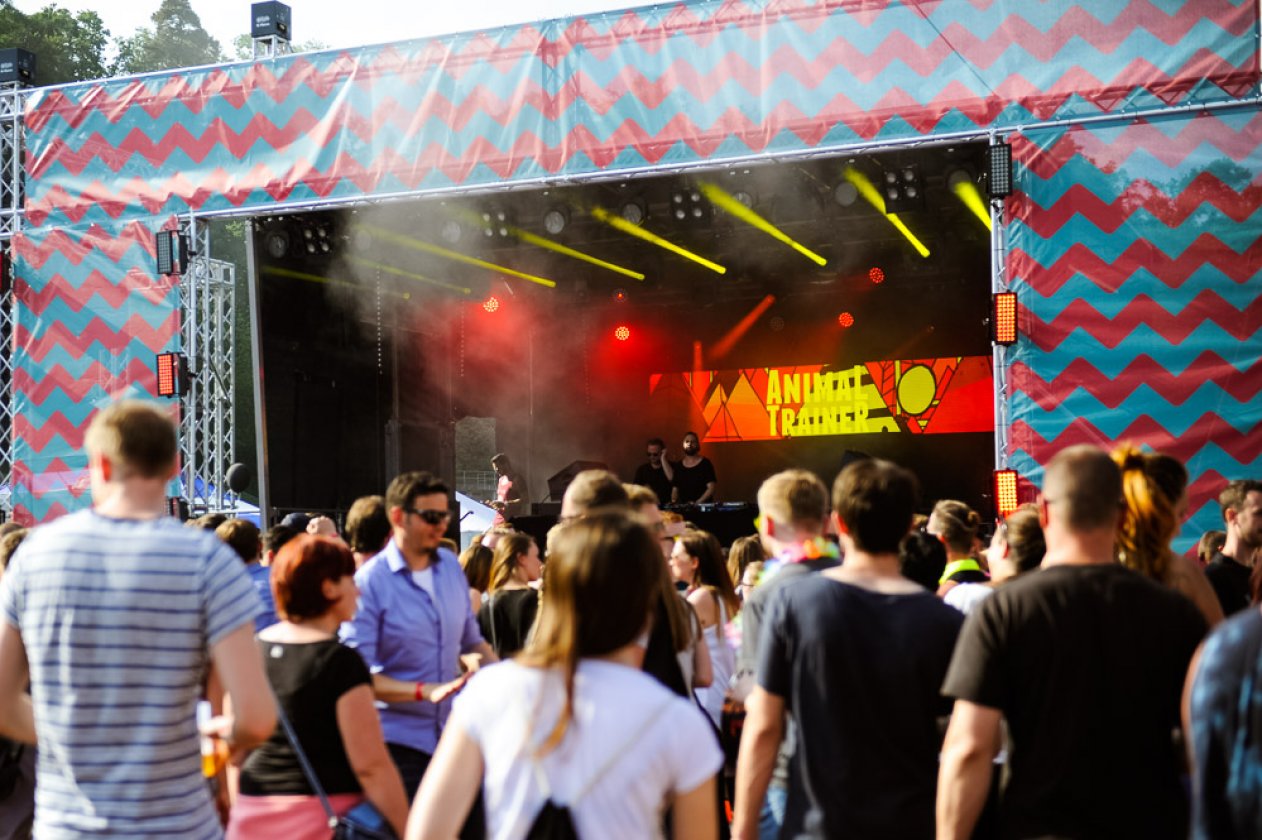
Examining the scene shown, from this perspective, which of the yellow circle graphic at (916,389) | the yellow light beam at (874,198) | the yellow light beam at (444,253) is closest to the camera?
the yellow light beam at (874,198)

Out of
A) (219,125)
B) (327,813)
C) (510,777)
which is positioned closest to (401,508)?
(327,813)

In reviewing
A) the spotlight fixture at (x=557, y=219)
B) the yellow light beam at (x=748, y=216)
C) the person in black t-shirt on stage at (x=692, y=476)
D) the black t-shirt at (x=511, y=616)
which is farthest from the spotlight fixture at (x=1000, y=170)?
the person in black t-shirt on stage at (x=692, y=476)

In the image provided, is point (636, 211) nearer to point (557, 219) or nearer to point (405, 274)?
point (557, 219)

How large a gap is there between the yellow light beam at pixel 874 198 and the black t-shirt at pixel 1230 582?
6.41m

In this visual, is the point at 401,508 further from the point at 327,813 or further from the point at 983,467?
the point at 983,467

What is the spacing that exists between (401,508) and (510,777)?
2.50 metres

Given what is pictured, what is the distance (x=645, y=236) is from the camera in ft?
49.2

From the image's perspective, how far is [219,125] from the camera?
36.2 ft

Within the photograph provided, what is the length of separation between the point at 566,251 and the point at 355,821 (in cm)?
1304

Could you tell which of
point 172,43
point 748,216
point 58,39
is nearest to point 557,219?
point 748,216

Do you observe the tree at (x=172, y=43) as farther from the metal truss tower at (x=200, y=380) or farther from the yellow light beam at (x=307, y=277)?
the metal truss tower at (x=200, y=380)

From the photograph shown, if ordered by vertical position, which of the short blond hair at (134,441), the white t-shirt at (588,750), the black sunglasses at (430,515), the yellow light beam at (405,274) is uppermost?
the yellow light beam at (405,274)

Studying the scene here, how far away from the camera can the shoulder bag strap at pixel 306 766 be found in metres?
3.38

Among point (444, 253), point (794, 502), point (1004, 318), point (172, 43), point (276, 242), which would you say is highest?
point (172, 43)
